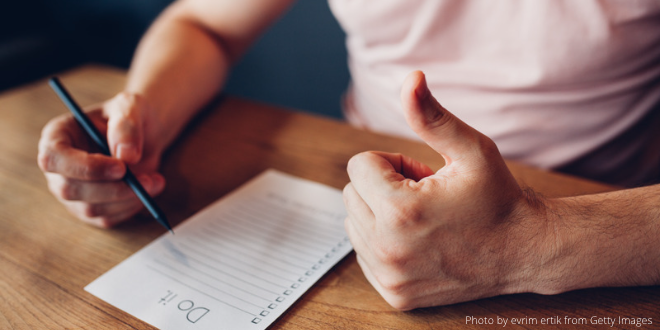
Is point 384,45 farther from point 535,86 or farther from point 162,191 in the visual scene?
point 162,191

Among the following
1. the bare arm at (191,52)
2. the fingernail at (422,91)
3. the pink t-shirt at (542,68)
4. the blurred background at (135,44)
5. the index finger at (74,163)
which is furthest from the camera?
the blurred background at (135,44)

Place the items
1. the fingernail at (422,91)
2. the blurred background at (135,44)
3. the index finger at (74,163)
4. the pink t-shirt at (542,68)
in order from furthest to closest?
the blurred background at (135,44) < the pink t-shirt at (542,68) < the index finger at (74,163) < the fingernail at (422,91)

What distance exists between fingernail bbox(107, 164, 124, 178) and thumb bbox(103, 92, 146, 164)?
3 cm

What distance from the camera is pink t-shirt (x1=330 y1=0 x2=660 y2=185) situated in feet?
2.19

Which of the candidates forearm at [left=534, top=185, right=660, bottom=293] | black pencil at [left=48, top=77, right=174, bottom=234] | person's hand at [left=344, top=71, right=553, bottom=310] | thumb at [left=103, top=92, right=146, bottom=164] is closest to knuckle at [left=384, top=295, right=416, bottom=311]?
person's hand at [left=344, top=71, right=553, bottom=310]

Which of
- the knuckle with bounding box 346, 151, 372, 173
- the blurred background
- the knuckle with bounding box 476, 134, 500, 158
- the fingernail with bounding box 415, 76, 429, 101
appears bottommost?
the blurred background

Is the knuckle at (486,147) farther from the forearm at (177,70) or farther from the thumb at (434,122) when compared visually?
the forearm at (177,70)

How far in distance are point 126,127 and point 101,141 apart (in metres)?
0.04

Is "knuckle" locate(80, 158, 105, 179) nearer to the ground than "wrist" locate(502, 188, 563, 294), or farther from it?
farther from it

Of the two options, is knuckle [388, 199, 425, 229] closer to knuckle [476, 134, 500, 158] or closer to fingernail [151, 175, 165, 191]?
knuckle [476, 134, 500, 158]

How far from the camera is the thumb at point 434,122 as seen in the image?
378 millimetres

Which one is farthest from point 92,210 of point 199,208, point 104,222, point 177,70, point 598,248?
point 598,248

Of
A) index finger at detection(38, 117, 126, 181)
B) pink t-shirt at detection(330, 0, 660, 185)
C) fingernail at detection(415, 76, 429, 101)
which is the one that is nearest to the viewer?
fingernail at detection(415, 76, 429, 101)

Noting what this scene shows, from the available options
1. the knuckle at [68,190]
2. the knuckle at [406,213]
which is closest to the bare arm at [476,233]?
the knuckle at [406,213]
